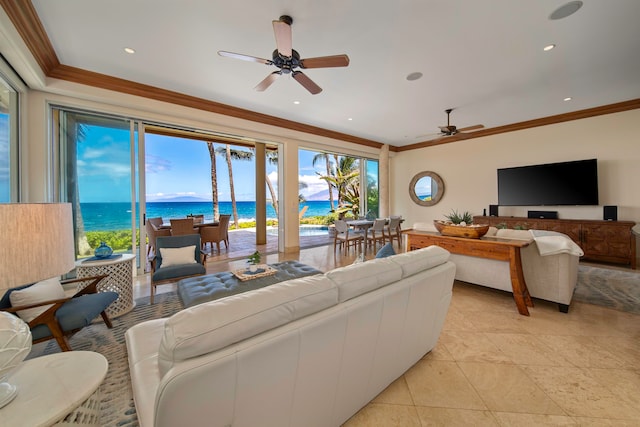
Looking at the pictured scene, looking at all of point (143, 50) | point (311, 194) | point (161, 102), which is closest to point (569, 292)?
point (143, 50)

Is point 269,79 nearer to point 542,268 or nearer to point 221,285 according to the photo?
point 221,285

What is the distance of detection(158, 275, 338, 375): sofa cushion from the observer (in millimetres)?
769

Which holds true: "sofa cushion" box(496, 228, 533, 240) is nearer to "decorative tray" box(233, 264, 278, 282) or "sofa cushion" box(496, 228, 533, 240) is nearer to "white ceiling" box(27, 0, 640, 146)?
"white ceiling" box(27, 0, 640, 146)

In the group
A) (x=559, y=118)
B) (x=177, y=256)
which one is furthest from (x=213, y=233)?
(x=559, y=118)

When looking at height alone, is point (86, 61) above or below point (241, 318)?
above

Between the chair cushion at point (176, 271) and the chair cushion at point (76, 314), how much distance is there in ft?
2.41

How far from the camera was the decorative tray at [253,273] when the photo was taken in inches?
103

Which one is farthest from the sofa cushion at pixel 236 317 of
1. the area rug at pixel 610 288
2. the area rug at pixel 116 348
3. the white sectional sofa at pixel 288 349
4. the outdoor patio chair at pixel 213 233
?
the outdoor patio chair at pixel 213 233

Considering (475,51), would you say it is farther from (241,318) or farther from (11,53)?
(11,53)

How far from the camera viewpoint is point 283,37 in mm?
2211

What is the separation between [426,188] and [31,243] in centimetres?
796

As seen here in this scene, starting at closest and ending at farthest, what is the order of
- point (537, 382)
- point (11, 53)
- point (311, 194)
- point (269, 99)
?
1. point (537, 382)
2. point (11, 53)
3. point (269, 99)
4. point (311, 194)

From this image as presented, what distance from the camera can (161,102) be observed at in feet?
12.9

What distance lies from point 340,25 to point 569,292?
370cm
